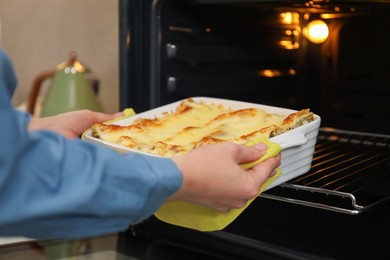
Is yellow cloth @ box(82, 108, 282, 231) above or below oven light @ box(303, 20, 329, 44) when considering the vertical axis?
below

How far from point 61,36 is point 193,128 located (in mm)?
980

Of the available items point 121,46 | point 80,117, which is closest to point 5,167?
point 80,117

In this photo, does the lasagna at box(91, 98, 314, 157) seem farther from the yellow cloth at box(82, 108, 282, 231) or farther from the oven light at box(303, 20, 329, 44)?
the oven light at box(303, 20, 329, 44)

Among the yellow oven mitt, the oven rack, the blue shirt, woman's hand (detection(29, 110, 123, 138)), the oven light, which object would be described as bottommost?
the oven rack

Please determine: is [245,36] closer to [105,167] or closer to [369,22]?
[369,22]

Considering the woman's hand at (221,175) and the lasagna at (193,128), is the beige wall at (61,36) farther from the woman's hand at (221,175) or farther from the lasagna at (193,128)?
the woman's hand at (221,175)

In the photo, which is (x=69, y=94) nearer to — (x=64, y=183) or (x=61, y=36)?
(x=61, y=36)

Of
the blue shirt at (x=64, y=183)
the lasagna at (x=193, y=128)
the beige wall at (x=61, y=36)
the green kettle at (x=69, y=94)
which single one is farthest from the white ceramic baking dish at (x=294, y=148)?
the beige wall at (x=61, y=36)

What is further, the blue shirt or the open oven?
the open oven

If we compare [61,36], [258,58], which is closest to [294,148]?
[258,58]

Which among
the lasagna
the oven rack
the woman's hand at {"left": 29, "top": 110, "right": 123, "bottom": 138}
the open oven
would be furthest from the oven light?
the woman's hand at {"left": 29, "top": 110, "right": 123, "bottom": 138}

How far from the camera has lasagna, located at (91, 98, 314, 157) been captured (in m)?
0.76

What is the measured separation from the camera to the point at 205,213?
27.3 inches

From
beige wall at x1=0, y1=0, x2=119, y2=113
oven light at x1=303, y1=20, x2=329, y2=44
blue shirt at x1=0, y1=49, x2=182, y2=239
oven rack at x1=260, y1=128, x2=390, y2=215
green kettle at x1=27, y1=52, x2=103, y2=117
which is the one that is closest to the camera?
blue shirt at x1=0, y1=49, x2=182, y2=239
